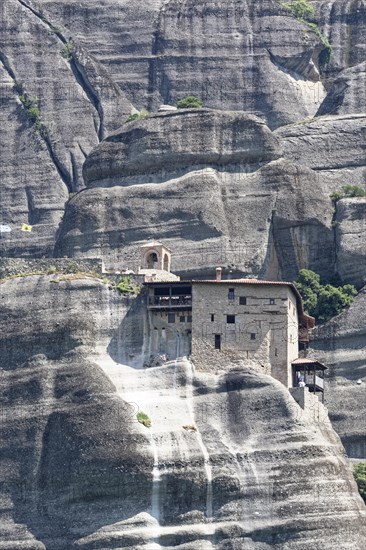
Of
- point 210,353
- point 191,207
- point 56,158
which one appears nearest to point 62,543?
point 210,353

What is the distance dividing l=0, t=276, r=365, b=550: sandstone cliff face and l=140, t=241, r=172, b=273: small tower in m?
4.98

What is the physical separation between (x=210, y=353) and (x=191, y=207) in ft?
45.2

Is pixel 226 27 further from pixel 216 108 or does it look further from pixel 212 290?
pixel 212 290

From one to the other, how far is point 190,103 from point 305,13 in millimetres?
14727

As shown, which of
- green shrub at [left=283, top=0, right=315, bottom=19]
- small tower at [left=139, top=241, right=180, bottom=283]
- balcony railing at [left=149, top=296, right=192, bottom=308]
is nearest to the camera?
balcony railing at [left=149, top=296, right=192, bottom=308]

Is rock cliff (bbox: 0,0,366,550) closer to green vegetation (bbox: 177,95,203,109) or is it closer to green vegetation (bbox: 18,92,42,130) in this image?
green vegetation (bbox: 18,92,42,130)

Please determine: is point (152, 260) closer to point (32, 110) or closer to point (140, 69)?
point (32, 110)

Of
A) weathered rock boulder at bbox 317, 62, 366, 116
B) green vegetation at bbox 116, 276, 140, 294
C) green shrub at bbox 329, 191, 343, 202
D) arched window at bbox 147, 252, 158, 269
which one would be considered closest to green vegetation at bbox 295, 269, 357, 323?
green shrub at bbox 329, 191, 343, 202

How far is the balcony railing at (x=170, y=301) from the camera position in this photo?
108 m

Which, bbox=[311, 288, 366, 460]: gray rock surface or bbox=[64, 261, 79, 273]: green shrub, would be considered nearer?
bbox=[64, 261, 79, 273]: green shrub

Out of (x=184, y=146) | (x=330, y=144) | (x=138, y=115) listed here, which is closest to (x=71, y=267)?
(x=184, y=146)

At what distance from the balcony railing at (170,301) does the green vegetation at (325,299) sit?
413 inches

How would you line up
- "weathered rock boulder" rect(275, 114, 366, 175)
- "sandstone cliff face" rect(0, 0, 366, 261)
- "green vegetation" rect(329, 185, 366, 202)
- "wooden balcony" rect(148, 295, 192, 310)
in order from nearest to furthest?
"wooden balcony" rect(148, 295, 192, 310), "green vegetation" rect(329, 185, 366, 202), "weathered rock boulder" rect(275, 114, 366, 175), "sandstone cliff face" rect(0, 0, 366, 261)

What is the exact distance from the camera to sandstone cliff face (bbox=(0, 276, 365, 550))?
333 ft
